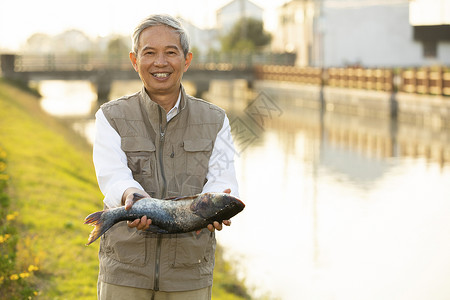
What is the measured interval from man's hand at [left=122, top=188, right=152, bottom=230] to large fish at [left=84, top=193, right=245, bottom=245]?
0.7 inches

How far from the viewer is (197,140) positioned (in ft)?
9.09

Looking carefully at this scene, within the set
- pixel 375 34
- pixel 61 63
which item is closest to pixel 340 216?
pixel 61 63

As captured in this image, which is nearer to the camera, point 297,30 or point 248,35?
point 297,30

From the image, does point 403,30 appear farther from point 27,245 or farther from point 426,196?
point 27,245

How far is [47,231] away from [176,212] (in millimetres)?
4890

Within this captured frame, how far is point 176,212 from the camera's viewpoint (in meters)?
2.71

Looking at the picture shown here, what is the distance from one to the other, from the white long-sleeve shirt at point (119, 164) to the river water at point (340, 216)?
22.9 inches

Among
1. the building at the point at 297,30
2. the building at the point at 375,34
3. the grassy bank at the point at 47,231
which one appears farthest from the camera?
the building at the point at 297,30

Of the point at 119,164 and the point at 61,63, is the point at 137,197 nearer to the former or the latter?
the point at 119,164

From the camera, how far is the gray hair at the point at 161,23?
277cm

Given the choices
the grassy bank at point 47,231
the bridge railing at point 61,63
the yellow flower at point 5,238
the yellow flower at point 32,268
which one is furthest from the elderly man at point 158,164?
the bridge railing at point 61,63

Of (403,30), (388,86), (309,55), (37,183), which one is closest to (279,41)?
(309,55)

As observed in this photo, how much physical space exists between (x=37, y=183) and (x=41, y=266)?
12.5 feet

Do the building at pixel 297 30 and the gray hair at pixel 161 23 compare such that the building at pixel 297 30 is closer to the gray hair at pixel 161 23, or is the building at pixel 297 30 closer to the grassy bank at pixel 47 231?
the grassy bank at pixel 47 231
